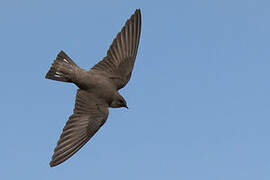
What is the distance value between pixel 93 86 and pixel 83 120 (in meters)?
0.90

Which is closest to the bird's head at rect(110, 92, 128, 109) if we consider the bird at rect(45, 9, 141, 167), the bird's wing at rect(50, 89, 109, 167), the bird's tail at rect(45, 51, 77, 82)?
the bird at rect(45, 9, 141, 167)

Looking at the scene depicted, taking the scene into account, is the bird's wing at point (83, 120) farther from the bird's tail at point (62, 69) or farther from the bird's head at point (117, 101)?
the bird's tail at point (62, 69)

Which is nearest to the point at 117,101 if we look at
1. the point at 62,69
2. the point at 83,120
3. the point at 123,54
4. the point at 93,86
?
the point at 93,86

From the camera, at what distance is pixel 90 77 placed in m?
12.0

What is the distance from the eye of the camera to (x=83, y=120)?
12.1 meters

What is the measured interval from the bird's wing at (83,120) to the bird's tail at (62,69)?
0.50m

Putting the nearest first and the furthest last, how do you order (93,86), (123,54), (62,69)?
(93,86)
(62,69)
(123,54)

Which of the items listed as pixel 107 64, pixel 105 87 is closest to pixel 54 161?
pixel 105 87

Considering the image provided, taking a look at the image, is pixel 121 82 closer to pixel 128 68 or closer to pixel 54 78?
pixel 128 68

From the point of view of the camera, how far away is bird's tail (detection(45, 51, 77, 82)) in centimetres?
1209

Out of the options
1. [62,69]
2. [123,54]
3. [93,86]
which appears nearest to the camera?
[93,86]

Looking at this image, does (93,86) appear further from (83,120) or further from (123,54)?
(123,54)

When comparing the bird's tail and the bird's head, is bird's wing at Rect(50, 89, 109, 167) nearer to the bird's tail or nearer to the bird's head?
the bird's head

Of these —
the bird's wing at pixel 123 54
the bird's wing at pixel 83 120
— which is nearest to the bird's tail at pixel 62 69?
the bird's wing at pixel 83 120
